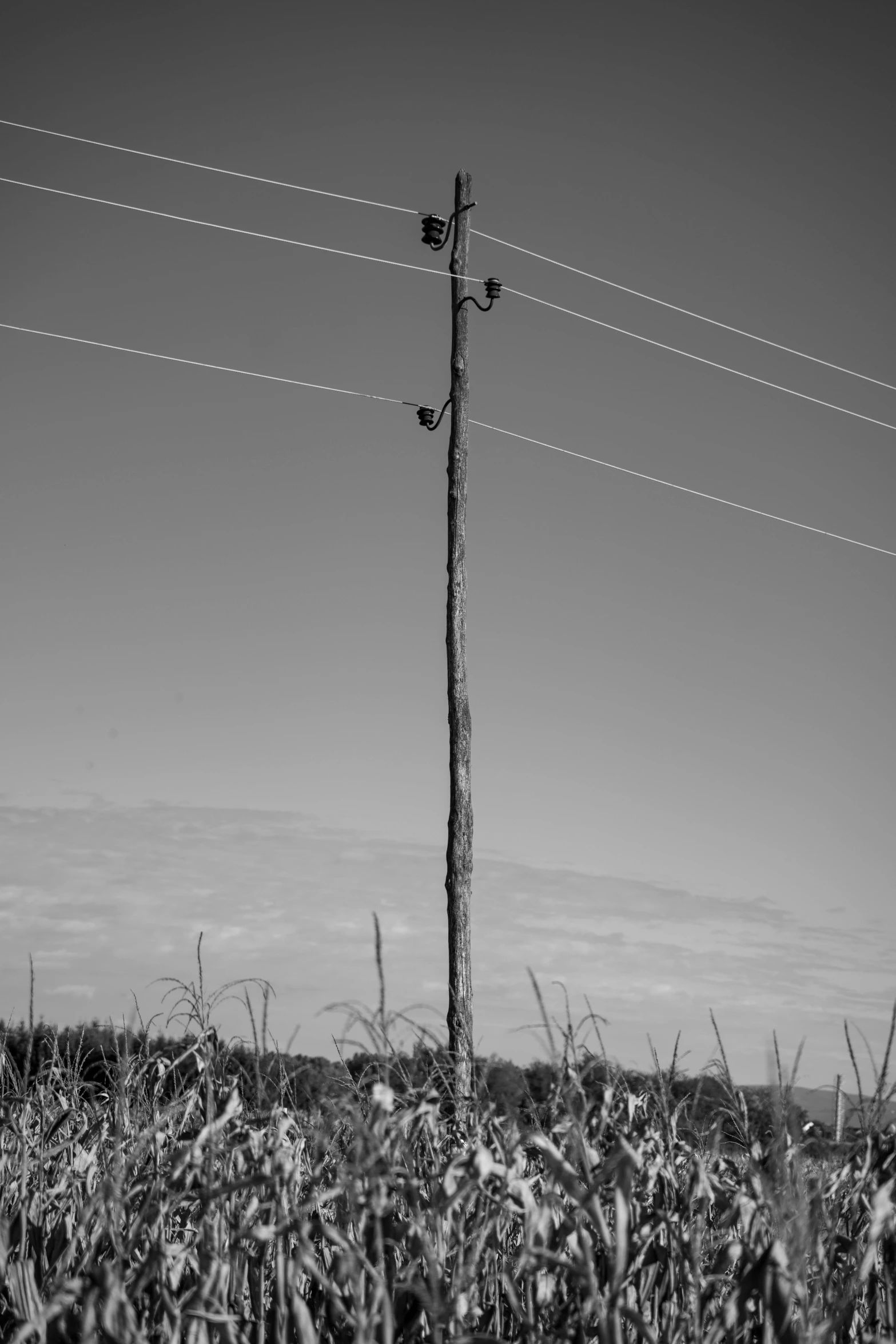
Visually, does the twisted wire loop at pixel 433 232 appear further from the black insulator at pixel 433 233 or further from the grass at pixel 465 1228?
the grass at pixel 465 1228

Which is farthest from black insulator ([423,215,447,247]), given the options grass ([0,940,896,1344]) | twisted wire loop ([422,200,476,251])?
grass ([0,940,896,1344])

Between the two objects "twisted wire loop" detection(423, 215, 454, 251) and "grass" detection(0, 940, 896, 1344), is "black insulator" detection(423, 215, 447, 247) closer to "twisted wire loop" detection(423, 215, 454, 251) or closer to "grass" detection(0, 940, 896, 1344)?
"twisted wire loop" detection(423, 215, 454, 251)

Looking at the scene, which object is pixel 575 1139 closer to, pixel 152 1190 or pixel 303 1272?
pixel 152 1190

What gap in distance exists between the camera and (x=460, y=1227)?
9.47ft

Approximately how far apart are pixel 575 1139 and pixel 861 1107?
92 centimetres

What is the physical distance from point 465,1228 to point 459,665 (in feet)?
32.1

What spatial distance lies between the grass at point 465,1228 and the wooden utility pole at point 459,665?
7.06 m

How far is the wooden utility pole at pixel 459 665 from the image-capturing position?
1186 cm

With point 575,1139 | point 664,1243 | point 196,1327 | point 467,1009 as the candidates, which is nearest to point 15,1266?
point 196,1327

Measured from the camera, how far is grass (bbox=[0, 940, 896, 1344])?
2.49 m

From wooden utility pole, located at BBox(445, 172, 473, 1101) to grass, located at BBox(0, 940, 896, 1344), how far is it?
7056mm

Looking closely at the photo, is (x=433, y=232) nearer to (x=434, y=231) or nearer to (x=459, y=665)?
(x=434, y=231)

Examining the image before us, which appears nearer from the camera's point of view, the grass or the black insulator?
the grass

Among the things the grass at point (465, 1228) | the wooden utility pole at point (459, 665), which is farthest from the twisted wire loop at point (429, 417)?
the grass at point (465, 1228)
